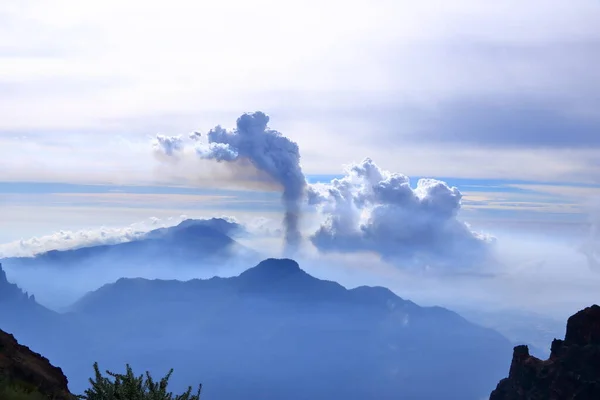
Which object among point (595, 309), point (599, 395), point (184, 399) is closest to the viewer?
point (184, 399)

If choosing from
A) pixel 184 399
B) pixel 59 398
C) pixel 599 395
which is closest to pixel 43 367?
pixel 59 398

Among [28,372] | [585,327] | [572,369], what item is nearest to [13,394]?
[28,372]

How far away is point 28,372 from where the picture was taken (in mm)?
63250

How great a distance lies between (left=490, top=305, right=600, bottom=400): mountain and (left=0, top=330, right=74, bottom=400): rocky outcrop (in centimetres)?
14479

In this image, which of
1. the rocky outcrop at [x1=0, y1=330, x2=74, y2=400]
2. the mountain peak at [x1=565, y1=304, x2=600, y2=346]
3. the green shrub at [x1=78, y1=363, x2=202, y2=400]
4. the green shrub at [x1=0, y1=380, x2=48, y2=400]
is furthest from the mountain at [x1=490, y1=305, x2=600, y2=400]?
the green shrub at [x1=78, y1=363, x2=202, y2=400]

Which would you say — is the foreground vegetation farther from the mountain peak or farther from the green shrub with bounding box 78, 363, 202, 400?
the mountain peak

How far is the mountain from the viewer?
17850 centimetres

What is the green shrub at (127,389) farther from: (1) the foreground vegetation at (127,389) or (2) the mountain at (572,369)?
(2) the mountain at (572,369)

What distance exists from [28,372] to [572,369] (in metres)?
161

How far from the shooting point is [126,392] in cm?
3966

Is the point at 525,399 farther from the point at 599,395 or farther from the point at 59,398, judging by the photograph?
the point at 59,398

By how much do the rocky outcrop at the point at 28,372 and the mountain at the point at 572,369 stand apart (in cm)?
14479

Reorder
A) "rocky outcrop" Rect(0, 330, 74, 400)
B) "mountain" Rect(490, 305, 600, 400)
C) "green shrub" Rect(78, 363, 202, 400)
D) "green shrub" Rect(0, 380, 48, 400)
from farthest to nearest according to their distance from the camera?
"mountain" Rect(490, 305, 600, 400), "rocky outcrop" Rect(0, 330, 74, 400), "green shrub" Rect(0, 380, 48, 400), "green shrub" Rect(78, 363, 202, 400)

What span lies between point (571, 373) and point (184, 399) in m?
167
